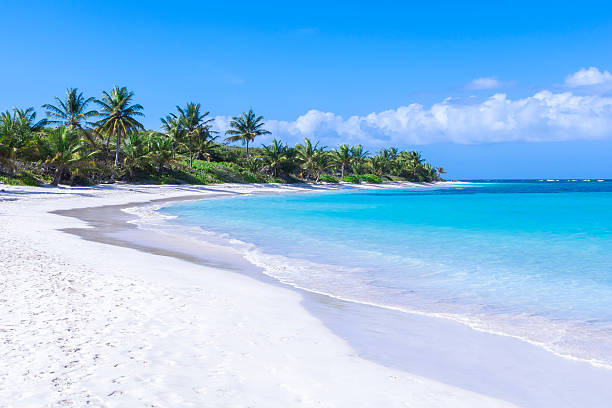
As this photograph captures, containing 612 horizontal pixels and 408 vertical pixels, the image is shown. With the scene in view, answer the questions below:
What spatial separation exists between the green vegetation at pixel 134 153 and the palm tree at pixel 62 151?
0.07m

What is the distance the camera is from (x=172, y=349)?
4.32 metres

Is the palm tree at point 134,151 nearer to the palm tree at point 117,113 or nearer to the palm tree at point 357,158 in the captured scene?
the palm tree at point 117,113

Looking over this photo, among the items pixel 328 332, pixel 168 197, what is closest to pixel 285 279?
pixel 328 332

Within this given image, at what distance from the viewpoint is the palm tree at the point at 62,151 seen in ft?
110

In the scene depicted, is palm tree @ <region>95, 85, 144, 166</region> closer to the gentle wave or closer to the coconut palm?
the coconut palm

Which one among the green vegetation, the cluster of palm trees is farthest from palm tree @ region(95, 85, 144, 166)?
the cluster of palm trees

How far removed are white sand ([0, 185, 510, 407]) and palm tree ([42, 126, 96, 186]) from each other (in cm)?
2973

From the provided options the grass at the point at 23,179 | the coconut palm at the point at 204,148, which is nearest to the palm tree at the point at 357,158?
the coconut palm at the point at 204,148

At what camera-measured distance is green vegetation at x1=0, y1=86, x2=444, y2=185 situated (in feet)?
111

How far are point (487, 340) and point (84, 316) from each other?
4.96m

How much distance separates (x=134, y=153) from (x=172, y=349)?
4280 centimetres

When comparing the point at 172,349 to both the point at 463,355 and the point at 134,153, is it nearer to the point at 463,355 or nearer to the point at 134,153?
the point at 463,355

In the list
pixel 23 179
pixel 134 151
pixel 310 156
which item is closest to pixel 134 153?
pixel 134 151

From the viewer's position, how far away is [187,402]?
331cm
